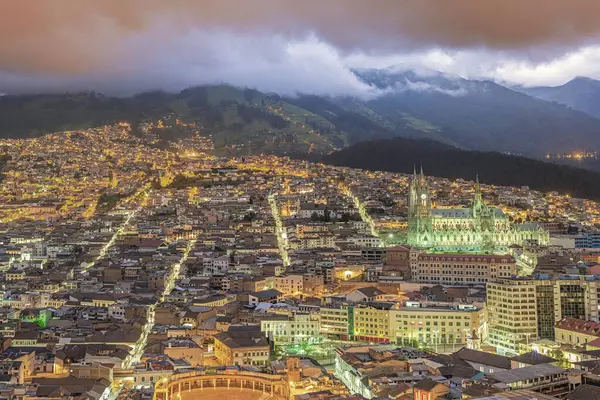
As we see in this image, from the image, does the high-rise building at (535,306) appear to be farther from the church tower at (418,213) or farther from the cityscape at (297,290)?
the church tower at (418,213)

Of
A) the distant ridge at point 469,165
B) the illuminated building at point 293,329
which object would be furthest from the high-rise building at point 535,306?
the distant ridge at point 469,165

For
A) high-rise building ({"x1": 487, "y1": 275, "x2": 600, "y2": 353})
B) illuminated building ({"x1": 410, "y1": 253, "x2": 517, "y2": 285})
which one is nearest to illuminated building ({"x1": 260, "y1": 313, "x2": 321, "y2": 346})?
high-rise building ({"x1": 487, "y1": 275, "x2": 600, "y2": 353})

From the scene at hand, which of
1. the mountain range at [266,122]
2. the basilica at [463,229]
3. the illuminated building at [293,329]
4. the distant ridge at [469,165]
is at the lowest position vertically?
the illuminated building at [293,329]

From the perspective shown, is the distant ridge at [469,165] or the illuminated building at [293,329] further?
the distant ridge at [469,165]

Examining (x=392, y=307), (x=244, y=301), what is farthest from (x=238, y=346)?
(x=244, y=301)

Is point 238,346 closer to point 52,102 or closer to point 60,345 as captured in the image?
point 60,345

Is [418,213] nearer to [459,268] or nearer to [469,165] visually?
[459,268]
